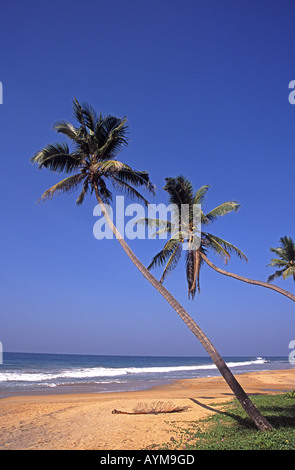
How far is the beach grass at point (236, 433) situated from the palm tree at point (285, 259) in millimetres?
14372

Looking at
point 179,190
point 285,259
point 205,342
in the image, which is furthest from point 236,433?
point 285,259

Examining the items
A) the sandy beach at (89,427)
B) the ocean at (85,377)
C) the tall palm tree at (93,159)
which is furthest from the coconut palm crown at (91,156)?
the ocean at (85,377)

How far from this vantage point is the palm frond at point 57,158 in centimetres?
1030

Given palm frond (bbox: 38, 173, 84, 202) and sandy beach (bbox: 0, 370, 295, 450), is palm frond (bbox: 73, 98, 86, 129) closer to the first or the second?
palm frond (bbox: 38, 173, 84, 202)

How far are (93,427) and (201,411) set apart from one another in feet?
13.5

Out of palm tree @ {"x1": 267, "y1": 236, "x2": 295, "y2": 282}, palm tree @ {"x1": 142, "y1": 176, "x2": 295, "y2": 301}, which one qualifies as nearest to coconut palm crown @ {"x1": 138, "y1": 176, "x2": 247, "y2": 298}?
palm tree @ {"x1": 142, "y1": 176, "x2": 295, "y2": 301}

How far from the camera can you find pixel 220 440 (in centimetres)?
717

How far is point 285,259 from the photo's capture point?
78.5 ft

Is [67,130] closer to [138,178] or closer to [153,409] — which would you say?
[138,178]

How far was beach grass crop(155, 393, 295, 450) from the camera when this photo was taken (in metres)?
6.46

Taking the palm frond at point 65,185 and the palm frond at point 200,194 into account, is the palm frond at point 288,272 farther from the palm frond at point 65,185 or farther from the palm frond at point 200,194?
the palm frond at point 65,185

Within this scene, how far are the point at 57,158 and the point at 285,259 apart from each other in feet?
65.8
